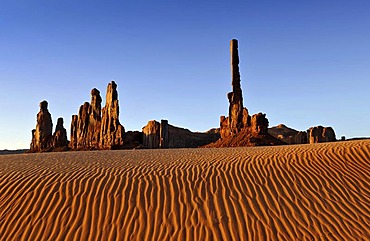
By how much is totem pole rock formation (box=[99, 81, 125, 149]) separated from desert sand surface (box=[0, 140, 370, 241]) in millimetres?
41164

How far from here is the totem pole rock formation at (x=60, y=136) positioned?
201 feet

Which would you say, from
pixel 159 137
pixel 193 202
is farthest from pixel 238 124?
pixel 193 202

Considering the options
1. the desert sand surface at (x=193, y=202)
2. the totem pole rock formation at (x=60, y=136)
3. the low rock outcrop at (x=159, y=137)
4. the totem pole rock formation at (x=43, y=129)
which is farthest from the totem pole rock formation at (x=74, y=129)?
the desert sand surface at (x=193, y=202)

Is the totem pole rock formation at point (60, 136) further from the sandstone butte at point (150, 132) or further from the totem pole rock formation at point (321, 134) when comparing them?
the totem pole rock formation at point (321, 134)

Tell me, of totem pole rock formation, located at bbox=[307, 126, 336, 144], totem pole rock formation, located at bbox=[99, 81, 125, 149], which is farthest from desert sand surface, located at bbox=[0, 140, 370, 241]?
totem pole rock formation, located at bbox=[99, 81, 125, 149]

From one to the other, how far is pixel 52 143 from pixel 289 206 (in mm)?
58249

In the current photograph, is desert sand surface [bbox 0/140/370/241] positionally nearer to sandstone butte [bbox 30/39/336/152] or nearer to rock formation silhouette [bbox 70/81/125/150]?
sandstone butte [bbox 30/39/336/152]

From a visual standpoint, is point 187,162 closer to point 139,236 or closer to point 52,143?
point 139,236

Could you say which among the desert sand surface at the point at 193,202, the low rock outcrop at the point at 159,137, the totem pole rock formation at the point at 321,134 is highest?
the low rock outcrop at the point at 159,137

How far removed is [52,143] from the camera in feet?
203

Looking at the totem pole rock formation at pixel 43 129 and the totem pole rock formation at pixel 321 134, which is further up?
the totem pole rock formation at pixel 43 129

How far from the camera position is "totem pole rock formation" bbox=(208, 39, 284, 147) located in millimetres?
33688

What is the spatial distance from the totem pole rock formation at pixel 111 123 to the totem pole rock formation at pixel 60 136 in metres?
8.82

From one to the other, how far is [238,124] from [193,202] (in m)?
31.1
